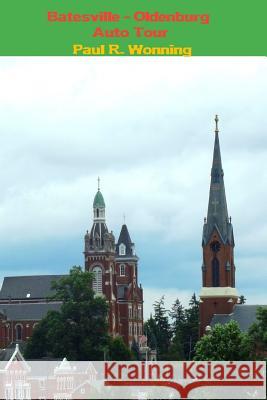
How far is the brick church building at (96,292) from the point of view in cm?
13100

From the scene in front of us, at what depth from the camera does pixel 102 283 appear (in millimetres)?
131500

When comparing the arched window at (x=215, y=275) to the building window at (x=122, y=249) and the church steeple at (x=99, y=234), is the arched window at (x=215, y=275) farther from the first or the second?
the building window at (x=122, y=249)

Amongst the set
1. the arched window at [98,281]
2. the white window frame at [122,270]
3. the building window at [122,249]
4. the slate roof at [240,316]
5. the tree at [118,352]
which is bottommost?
the tree at [118,352]

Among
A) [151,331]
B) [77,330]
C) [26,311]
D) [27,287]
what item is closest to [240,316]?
[77,330]

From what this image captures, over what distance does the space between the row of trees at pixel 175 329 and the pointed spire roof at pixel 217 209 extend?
16.9 m

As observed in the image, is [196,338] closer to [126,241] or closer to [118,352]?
[126,241]

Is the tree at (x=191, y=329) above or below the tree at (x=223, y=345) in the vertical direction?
above

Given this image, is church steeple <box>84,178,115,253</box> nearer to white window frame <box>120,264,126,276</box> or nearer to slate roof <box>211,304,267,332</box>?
white window frame <box>120,264,126,276</box>

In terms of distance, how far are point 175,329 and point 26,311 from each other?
14.9 meters

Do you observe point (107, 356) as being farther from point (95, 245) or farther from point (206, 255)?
point (95, 245)

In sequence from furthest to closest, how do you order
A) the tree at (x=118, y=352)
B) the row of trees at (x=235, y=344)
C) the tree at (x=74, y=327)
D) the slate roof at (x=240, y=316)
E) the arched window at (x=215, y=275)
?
the arched window at (x=215, y=275), the slate roof at (x=240, y=316), the tree at (x=118, y=352), the tree at (x=74, y=327), the row of trees at (x=235, y=344)

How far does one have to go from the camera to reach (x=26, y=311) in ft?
437

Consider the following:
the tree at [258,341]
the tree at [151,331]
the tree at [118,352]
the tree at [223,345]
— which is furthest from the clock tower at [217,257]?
the tree at [151,331]

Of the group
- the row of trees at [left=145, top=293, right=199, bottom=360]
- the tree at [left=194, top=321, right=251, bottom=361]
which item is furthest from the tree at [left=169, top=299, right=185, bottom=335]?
the tree at [left=194, top=321, right=251, bottom=361]
